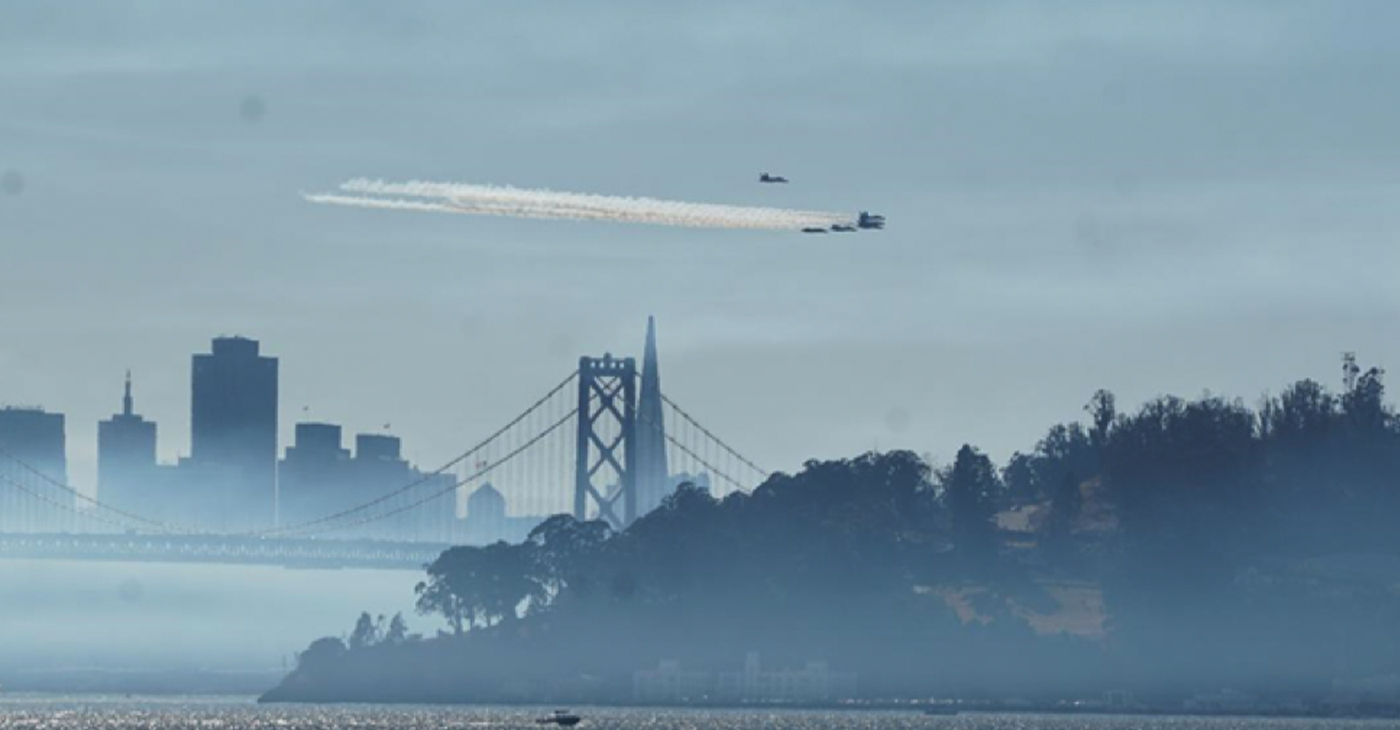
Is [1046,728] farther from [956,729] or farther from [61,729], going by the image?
[61,729]

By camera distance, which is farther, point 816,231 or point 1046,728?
point 1046,728

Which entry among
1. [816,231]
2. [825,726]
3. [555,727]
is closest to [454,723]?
[555,727]

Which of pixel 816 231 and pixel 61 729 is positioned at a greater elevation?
pixel 816 231

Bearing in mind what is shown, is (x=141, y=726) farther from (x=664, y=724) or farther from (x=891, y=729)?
(x=891, y=729)

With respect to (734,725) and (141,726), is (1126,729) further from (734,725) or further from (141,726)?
(141,726)

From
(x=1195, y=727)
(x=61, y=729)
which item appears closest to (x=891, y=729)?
(x=1195, y=727)

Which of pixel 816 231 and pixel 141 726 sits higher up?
pixel 816 231

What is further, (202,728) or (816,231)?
(202,728)

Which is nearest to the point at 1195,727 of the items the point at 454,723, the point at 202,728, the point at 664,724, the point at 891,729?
the point at 891,729
